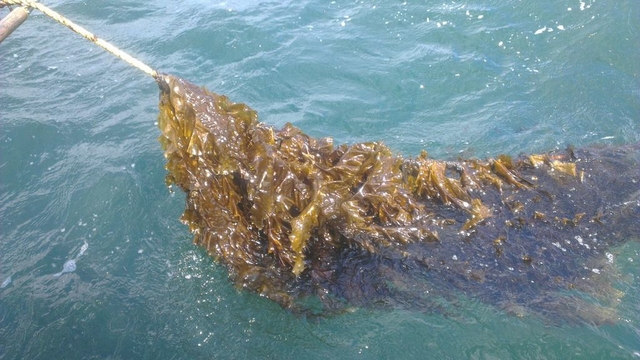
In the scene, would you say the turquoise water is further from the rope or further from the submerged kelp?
the rope

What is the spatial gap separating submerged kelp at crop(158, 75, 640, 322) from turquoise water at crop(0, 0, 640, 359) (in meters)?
0.18

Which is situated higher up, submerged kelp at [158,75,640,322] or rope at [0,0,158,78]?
rope at [0,0,158,78]

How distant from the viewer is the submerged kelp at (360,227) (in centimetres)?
341

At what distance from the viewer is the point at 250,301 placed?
3.75 m

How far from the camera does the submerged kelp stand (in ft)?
11.2

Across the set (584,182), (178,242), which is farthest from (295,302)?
(584,182)

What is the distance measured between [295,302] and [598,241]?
2545 mm

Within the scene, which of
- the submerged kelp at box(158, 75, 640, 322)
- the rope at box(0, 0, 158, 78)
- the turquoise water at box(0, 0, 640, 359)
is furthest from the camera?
the turquoise water at box(0, 0, 640, 359)

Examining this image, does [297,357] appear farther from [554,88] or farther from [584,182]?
[554,88]

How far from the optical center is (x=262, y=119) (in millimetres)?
6000

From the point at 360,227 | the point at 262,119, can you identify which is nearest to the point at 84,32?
the point at 360,227

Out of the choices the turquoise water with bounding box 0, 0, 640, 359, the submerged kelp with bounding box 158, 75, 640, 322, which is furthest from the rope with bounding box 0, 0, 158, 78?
the turquoise water with bounding box 0, 0, 640, 359

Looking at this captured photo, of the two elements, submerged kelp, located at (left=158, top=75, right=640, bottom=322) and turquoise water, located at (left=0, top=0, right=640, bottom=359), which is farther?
turquoise water, located at (left=0, top=0, right=640, bottom=359)

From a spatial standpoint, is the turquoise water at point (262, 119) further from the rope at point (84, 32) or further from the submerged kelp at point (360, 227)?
the rope at point (84, 32)
